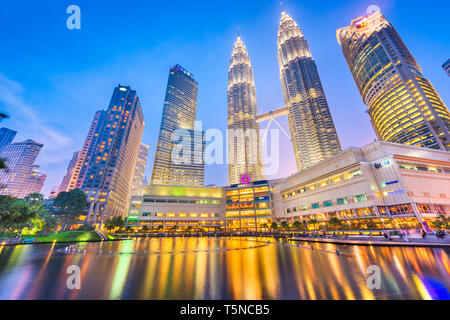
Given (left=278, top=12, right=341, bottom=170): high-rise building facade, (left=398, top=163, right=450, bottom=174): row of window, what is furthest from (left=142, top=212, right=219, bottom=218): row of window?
(left=278, top=12, right=341, bottom=170): high-rise building facade

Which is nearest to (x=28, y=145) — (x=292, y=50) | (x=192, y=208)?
(x=192, y=208)

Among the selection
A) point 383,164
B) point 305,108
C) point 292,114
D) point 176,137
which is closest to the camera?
point 383,164

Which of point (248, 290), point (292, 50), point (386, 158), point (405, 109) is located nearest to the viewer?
point (248, 290)

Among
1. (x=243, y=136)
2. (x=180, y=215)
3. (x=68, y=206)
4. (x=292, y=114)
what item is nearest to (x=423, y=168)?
(x=180, y=215)

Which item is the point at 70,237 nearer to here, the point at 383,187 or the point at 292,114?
the point at 383,187

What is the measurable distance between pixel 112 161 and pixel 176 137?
53.2 metres

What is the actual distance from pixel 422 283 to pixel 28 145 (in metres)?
288

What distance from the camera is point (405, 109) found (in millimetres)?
100625

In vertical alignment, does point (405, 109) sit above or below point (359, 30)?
below

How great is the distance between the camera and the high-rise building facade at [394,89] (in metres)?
92.1

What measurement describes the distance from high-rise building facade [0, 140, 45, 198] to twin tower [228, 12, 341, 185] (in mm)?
205752

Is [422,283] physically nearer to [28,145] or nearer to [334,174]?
[334,174]

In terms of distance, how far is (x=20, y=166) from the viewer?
18012 cm

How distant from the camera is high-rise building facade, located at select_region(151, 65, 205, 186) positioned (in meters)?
136
